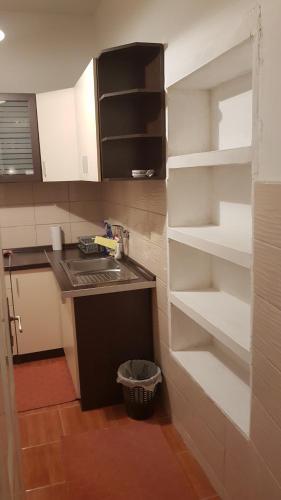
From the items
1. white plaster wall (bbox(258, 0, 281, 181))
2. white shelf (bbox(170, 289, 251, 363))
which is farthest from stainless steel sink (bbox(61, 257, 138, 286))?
white plaster wall (bbox(258, 0, 281, 181))

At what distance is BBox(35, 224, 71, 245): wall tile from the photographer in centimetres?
349

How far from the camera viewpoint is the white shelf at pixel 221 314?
1.54 metres

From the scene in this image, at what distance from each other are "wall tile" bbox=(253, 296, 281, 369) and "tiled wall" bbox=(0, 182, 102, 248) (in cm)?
247

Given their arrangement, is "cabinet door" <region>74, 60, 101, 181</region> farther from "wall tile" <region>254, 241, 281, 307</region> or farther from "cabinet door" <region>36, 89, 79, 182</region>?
"wall tile" <region>254, 241, 281, 307</region>

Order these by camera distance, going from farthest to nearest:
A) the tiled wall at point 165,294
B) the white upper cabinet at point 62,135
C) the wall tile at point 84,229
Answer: the wall tile at point 84,229, the white upper cabinet at point 62,135, the tiled wall at point 165,294

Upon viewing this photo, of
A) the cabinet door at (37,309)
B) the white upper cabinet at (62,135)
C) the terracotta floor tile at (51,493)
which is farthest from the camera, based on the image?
the cabinet door at (37,309)

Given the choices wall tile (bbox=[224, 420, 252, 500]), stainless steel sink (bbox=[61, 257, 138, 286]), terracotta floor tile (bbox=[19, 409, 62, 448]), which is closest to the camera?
wall tile (bbox=[224, 420, 252, 500])

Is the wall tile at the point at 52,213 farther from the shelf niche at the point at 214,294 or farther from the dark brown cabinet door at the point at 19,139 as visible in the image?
the shelf niche at the point at 214,294

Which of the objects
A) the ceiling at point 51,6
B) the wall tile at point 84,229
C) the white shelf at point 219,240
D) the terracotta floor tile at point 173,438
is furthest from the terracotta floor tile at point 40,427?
the ceiling at point 51,6

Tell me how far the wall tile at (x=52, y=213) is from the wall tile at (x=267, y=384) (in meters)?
2.50

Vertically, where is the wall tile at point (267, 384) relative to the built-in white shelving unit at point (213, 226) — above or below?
below

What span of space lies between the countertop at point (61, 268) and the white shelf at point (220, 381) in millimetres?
496

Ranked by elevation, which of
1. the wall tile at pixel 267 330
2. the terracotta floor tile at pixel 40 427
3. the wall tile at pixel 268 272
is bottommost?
the terracotta floor tile at pixel 40 427

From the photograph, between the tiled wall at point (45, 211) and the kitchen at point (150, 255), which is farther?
the tiled wall at point (45, 211)
